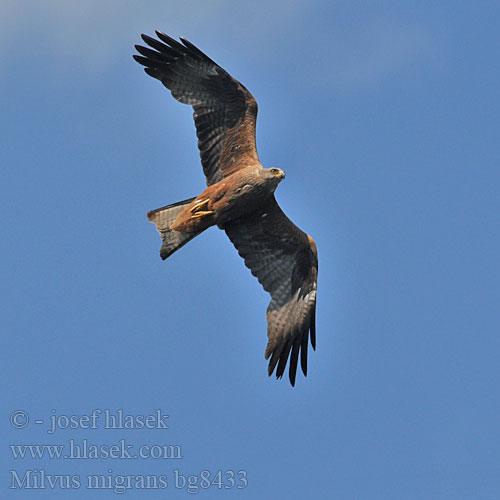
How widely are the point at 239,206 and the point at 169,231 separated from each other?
1.14 metres

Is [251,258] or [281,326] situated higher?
[251,258]

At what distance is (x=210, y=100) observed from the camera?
40.2 feet

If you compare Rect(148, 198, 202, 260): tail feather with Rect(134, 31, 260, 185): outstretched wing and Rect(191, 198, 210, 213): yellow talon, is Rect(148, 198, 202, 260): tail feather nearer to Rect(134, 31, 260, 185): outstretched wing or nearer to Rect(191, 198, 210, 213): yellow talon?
Rect(191, 198, 210, 213): yellow talon

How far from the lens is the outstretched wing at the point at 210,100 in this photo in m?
12.2

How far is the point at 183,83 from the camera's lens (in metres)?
12.4

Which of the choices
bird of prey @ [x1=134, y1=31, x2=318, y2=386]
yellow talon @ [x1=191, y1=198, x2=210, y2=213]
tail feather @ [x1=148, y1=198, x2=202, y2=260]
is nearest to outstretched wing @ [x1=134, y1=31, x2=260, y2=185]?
bird of prey @ [x1=134, y1=31, x2=318, y2=386]

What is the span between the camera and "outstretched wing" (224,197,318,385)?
1259 centimetres

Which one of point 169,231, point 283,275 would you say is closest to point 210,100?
point 169,231

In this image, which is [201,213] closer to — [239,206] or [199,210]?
[199,210]

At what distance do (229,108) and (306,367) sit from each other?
3989 mm

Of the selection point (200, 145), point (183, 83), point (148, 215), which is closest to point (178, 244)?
point (148, 215)

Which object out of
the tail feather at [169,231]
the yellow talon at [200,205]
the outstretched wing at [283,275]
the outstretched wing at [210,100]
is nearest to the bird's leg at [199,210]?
the yellow talon at [200,205]

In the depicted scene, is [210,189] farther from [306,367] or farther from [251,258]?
[306,367]

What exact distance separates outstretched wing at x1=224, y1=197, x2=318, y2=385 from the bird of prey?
0.01 metres
